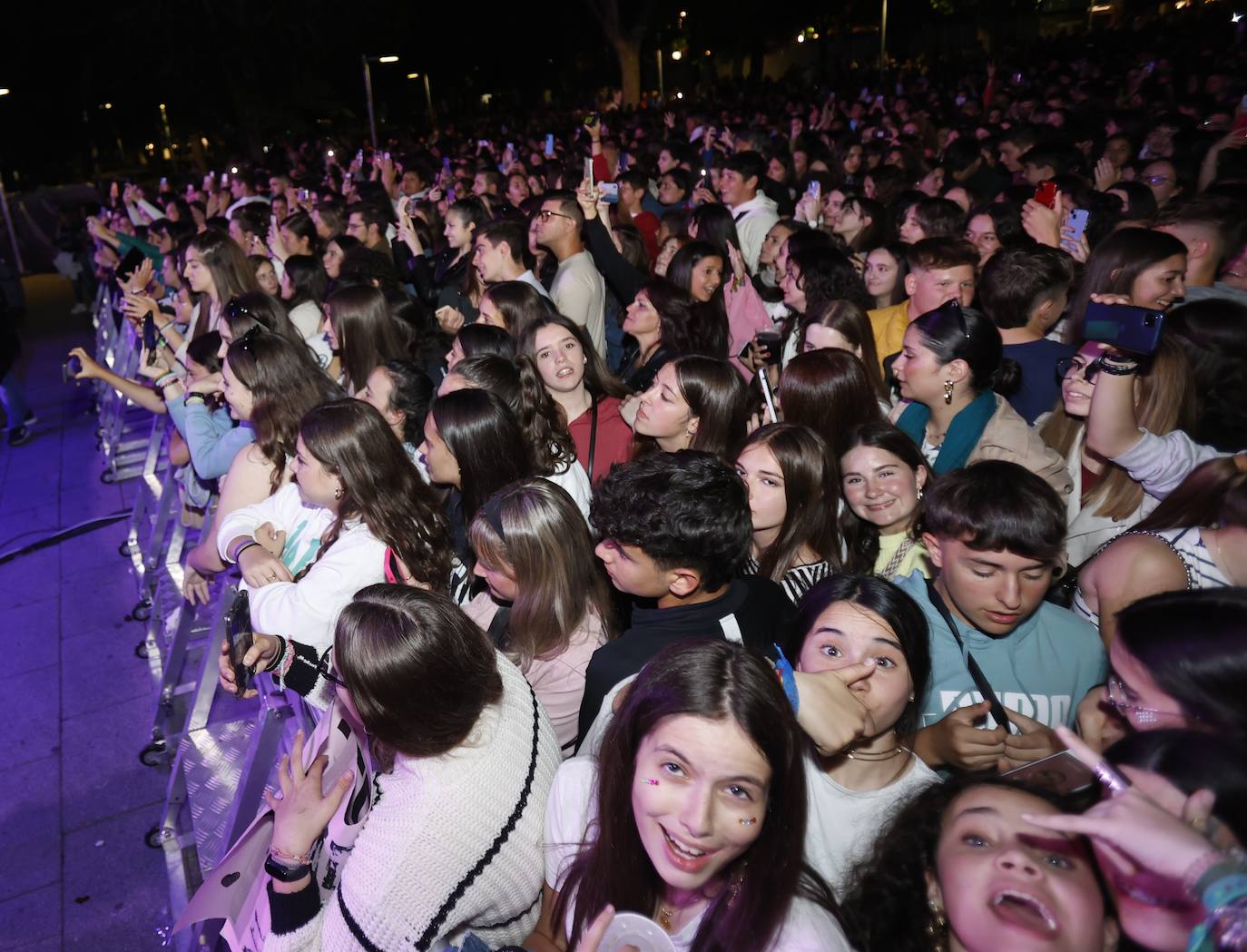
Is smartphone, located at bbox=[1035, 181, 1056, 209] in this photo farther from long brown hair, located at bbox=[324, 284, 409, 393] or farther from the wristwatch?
the wristwatch

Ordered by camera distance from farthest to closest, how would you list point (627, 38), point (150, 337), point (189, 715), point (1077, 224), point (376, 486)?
point (627, 38) → point (150, 337) → point (1077, 224) → point (189, 715) → point (376, 486)

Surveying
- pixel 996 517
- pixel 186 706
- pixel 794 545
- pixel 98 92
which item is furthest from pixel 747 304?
pixel 98 92

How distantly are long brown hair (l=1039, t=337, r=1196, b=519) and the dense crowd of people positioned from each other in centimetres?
1

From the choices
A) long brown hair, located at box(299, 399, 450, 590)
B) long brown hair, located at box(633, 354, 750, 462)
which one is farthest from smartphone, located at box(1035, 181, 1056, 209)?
long brown hair, located at box(299, 399, 450, 590)

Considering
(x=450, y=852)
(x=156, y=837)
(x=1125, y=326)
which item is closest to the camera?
(x=450, y=852)

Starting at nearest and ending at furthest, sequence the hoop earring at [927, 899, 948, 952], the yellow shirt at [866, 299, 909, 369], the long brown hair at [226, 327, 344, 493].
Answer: the hoop earring at [927, 899, 948, 952], the long brown hair at [226, 327, 344, 493], the yellow shirt at [866, 299, 909, 369]

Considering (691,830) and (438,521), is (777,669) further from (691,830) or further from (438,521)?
(438,521)

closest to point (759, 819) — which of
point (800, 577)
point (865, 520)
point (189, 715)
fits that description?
point (800, 577)

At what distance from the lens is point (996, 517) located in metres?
2.30

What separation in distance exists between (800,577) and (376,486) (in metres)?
1.50

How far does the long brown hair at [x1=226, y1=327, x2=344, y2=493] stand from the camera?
→ 147 inches

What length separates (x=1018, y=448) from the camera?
3.21 metres

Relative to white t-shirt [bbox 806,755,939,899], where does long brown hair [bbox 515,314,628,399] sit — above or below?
above

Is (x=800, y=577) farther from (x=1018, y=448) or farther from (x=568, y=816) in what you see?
(x=568, y=816)
